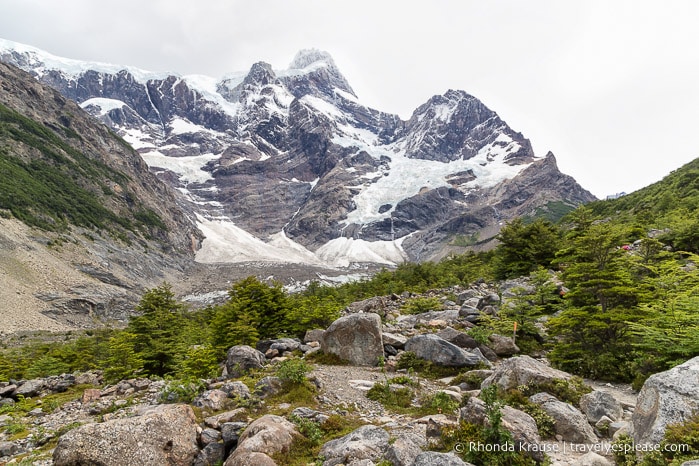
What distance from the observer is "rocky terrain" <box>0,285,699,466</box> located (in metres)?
6.89

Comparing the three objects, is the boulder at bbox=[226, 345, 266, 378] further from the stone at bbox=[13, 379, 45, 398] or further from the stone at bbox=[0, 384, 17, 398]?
the stone at bbox=[0, 384, 17, 398]

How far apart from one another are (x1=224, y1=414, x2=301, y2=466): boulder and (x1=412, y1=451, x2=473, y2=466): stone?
305cm

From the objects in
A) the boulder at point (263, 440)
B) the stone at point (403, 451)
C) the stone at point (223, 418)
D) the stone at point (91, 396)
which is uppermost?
the stone at point (403, 451)

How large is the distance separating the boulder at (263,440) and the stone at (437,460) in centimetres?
305

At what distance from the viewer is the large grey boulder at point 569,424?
745 centimetres

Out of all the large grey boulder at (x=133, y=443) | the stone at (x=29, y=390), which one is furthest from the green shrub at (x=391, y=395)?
the stone at (x=29, y=390)

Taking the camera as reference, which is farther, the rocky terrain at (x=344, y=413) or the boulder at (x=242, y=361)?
the boulder at (x=242, y=361)

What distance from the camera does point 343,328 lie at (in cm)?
1616

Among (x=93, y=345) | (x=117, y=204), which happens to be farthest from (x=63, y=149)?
(x=93, y=345)

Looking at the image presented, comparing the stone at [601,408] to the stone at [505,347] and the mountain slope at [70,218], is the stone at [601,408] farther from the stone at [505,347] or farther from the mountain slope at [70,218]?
the mountain slope at [70,218]

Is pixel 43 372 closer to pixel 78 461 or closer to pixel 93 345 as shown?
pixel 93 345

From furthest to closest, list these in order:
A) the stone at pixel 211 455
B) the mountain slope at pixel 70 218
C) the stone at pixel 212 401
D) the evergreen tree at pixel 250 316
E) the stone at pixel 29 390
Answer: the mountain slope at pixel 70 218, the evergreen tree at pixel 250 316, the stone at pixel 29 390, the stone at pixel 212 401, the stone at pixel 211 455

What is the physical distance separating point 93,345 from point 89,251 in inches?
3827

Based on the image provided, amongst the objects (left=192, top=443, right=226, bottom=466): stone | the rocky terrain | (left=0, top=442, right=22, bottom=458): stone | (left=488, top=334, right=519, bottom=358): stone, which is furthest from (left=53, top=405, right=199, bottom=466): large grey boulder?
(left=488, top=334, right=519, bottom=358): stone
